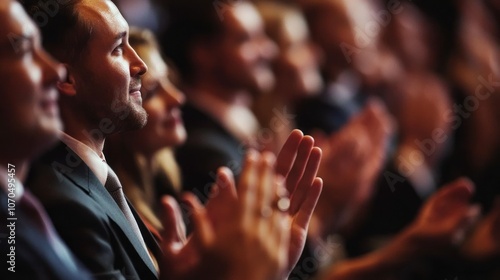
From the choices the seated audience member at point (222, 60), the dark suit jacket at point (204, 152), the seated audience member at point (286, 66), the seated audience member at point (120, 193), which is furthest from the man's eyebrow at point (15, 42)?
the seated audience member at point (286, 66)

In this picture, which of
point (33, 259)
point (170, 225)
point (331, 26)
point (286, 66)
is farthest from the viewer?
point (331, 26)

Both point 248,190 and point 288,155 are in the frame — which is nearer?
point 248,190

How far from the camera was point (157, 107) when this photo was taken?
1356 millimetres

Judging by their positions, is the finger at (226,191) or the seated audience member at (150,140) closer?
the finger at (226,191)

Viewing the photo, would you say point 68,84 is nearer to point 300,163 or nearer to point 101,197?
point 101,197

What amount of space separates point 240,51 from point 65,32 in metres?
1.08

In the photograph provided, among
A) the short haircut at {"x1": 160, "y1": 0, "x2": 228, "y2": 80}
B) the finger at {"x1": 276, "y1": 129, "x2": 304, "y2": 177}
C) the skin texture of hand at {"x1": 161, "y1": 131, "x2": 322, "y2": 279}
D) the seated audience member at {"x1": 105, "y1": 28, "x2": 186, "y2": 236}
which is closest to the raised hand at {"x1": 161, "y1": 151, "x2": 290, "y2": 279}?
the skin texture of hand at {"x1": 161, "y1": 131, "x2": 322, "y2": 279}

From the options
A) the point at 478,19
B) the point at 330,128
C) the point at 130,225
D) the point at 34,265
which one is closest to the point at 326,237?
the point at 330,128

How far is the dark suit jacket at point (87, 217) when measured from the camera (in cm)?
89

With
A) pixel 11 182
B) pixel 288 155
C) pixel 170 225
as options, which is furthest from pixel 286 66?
pixel 11 182

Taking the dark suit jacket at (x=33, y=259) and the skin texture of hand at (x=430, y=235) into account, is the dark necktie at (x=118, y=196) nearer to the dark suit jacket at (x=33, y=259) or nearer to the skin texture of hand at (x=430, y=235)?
the dark suit jacket at (x=33, y=259)

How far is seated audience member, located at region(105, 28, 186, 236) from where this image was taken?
1.29m

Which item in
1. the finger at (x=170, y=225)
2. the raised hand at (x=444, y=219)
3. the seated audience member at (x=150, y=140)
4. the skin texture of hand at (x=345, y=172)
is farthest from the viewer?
the skin texture of hand at (x=345, y=172)

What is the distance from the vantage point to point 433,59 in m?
3.09
